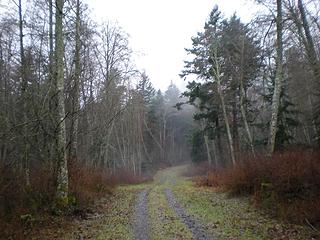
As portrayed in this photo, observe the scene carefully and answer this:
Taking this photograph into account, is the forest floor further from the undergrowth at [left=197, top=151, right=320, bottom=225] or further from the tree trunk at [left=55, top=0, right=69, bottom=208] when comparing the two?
the tree trunk at [left=55, top=0, right=69, bottom=208]

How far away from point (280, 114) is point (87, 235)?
16361 mm

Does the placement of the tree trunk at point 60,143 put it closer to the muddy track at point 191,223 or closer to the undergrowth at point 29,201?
the undergrowth at point 29,201

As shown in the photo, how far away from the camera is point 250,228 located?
32.0 ft

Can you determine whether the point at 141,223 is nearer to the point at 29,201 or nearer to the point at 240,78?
the point at 29,201

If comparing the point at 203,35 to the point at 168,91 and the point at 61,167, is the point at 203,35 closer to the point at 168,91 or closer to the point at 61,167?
the point at 61,167

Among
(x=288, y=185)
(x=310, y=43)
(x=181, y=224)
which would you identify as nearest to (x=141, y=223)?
(x=181, y=224)

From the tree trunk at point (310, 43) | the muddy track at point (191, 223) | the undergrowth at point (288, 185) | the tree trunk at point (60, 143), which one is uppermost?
the tree trunk at point (310, 43)

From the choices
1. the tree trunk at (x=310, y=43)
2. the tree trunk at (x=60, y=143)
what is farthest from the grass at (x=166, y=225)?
the tree trunk at (x=310, y=43)

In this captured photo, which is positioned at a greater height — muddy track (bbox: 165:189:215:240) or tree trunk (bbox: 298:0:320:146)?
tree trunk (bbox: 298:0:320:146)

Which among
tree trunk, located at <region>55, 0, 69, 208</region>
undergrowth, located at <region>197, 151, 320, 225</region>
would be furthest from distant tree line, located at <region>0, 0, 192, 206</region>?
undergrowth, located at <region>197, 151, 320, 225</region>

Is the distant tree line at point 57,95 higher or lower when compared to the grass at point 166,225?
higher

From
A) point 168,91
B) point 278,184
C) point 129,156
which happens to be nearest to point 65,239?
point 278,184

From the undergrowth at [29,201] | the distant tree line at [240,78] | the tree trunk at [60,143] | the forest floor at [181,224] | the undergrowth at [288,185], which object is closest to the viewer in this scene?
the forest floor at [181,224]

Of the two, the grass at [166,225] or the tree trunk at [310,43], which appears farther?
the tree trunk at [310,43]
